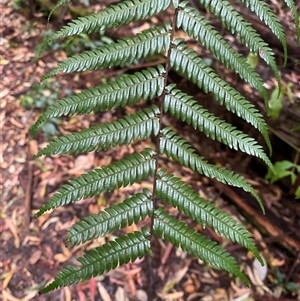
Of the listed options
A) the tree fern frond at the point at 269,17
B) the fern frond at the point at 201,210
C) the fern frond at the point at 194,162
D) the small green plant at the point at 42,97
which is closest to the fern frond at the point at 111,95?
the fern frond at the point at 194,162

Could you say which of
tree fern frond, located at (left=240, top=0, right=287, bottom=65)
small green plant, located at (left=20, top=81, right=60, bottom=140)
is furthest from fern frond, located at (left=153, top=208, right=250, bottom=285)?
small green plant, located at (left=20, top=81, right=60, bottom=140)

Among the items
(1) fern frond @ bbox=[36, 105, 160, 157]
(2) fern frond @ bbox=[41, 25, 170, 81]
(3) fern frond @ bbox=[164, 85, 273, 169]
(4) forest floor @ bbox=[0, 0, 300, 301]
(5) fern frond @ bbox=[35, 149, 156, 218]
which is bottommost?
(4) forest floor @ bbox=[0, 0, 300, 301]

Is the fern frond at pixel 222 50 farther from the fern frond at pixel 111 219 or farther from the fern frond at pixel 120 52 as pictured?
the fern frond at pixel 111 219

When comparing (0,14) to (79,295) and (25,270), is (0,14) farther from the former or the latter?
(79,295)

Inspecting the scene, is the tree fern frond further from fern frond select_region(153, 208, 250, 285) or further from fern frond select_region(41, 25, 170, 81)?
fern frond select_region(153, 208, 250, 285)

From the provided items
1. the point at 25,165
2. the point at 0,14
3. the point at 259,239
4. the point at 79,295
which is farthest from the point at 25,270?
the point at 0,14

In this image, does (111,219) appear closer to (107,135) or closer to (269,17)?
(107,135)
